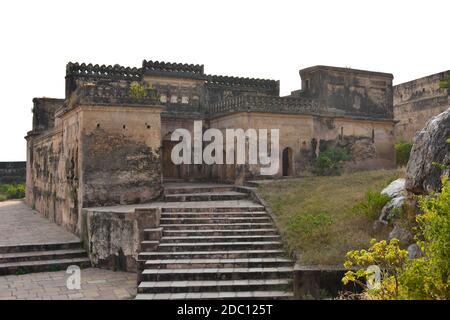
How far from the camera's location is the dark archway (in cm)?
1698

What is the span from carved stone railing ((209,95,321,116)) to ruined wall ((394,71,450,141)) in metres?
9.66

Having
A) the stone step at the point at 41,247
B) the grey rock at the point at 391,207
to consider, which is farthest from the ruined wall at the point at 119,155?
the grey rock at the point at 391,207

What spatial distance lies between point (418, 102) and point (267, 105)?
12.8 metres

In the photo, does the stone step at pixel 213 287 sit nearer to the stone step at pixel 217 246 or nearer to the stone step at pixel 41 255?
the stone step at pixel 217 246

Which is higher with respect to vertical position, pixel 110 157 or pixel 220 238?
pixel 110 157

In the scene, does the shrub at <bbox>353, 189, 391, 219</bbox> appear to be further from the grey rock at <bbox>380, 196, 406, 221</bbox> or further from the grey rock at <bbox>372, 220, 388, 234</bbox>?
the grey rock at <bbox>372, 220, 388, 234</bbox>

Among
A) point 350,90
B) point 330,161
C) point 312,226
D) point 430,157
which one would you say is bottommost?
point 312,226

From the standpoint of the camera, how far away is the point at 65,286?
9.21 meters

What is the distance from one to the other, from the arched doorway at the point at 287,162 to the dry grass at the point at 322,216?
7.51ft

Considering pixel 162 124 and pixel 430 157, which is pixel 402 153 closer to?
pixel 162 124

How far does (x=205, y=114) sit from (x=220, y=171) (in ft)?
9.72

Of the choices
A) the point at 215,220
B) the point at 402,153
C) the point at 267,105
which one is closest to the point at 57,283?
the point at 215,220

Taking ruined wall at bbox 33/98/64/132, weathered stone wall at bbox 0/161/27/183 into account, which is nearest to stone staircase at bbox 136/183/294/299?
ruined wall at bbox 33/98/64/132

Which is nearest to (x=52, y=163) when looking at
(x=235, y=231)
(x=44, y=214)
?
(x=44, y=214)
